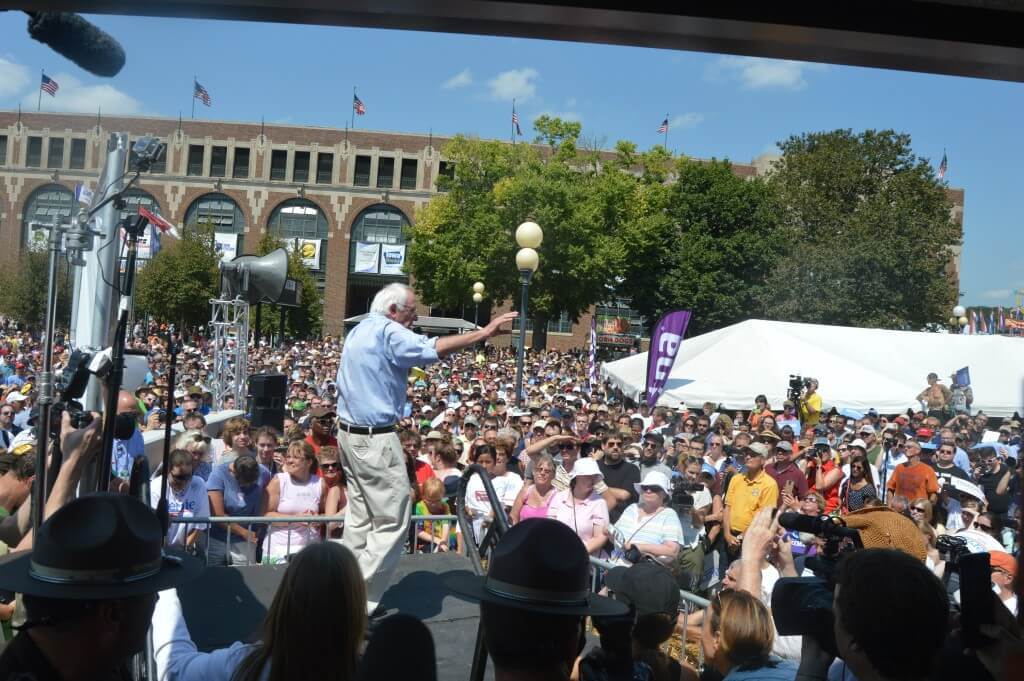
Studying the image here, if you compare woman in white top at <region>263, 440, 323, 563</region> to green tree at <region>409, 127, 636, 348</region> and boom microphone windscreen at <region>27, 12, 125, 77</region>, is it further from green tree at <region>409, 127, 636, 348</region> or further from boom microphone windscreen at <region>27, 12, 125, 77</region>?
green tree at <region>409, 127, 636, 348</region>

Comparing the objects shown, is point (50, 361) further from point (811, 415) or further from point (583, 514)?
point (811, 415)

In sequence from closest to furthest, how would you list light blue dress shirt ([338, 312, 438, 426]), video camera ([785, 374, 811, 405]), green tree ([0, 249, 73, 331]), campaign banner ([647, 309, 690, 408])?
1. light blue dress shirt ([338, 312, 438, 426])
2. campaign banner ([647, 309, 690, 408])
3. video camera ([785, 374, 811, 405])
4. green tree ([0, 249, 73, 331])

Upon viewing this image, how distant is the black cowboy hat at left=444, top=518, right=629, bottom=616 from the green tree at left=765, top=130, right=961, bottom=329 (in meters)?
40.4

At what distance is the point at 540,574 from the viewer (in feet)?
A: 6.49

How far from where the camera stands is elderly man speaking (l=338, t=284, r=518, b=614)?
14.8 ft

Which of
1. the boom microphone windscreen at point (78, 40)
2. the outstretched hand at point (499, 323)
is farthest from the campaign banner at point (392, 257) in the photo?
the boom microphone windscreen at point (78, 40)

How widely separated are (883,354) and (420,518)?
1918 cm

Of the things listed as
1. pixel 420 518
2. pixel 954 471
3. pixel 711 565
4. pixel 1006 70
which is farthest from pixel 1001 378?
pixel 1006 70

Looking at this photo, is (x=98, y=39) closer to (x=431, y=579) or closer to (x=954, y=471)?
(x=431, y=579)

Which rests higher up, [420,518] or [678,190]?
[678,190]

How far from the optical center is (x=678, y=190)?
1876 inches

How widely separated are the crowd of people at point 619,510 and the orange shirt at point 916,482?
0.08 feet

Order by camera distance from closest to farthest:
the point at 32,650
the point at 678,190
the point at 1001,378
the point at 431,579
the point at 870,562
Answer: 1. the point at 32,650
2. the point at 870,562
3. the point at 431,579
4. the point at 1001,378
5. the point at 678,190

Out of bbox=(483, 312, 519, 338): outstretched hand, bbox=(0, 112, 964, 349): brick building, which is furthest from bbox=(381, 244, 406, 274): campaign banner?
bbox=(483, 312, 519, 338): outstretched hand
